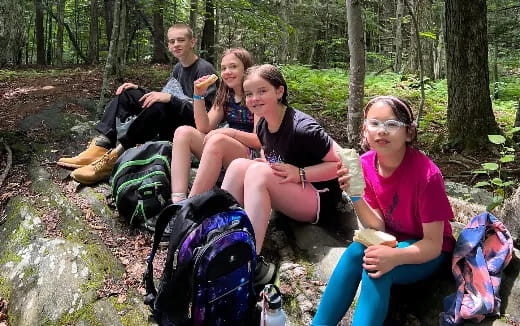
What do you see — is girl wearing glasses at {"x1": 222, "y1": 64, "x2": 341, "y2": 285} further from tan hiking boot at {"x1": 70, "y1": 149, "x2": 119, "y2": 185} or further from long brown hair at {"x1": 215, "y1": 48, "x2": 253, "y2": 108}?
tan hiking boot at {"x1": 70, "y1": 149, "x2": 119, "y2": 185}

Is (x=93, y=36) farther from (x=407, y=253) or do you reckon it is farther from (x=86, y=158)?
(x=407, y=253)

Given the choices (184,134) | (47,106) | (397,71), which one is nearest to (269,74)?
(184,134)

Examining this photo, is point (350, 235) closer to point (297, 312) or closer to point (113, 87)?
point (297, 312)

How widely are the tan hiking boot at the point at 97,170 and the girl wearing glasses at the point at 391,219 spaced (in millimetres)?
2860

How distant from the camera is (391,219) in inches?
95.8

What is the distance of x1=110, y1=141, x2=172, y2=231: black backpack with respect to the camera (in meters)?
3.77

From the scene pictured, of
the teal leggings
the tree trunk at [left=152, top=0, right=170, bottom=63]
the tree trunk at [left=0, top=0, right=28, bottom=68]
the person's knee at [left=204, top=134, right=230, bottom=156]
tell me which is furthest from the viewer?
the tree trunk at [left=152, top=0, right=170, bottom=63]

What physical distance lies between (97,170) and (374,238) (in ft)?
10.2

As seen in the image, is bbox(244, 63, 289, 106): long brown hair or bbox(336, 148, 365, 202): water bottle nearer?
bbox(336, 148, 365, 202): water bottle

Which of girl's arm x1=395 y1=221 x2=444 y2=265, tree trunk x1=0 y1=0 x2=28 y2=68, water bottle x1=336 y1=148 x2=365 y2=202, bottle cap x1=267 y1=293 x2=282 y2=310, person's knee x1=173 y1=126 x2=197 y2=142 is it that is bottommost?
bottle cap x1=267 y1=293 x2=282 y2=310

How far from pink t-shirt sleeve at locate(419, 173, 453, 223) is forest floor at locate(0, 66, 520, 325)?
209 cm

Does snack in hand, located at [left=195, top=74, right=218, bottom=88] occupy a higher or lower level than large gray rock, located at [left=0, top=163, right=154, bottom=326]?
higher

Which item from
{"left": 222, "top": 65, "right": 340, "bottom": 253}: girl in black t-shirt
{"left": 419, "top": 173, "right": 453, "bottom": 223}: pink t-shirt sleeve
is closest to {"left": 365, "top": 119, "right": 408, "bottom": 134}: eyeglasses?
{"left": 419, "top": 173, "right": 453, "bottom": 223}: pink t-shirt sleeve

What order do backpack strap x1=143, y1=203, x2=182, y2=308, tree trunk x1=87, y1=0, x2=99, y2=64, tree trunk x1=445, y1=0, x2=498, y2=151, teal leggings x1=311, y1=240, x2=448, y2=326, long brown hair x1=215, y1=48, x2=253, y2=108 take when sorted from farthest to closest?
tree trunk x1=87, y1=0, x2=99, y2=64 < tree trunk x1=445, y1=0, x2=498, y2=151 < long brown hair x1=215, y1=48, x2=253, y2=108 < backpack strap x1=143, y1=203, x2=182, y2=308 < teal leggings x1=311, y1=240, x2=448, y2=326
